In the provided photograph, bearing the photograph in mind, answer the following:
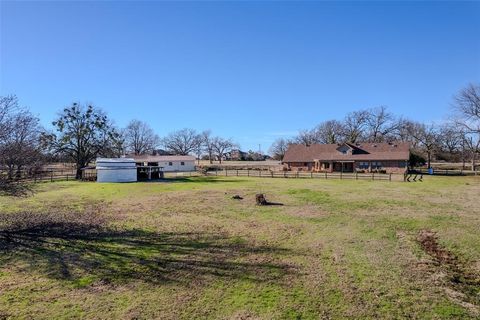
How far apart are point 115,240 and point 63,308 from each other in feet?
16.8

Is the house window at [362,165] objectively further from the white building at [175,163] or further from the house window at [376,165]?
the white building at [175,163]

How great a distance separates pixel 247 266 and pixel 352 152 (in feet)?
160

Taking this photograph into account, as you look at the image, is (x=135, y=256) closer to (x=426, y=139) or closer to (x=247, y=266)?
(x=247, y=266)

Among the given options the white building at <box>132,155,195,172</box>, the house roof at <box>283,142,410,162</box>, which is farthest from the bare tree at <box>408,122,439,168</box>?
the white building at <box>132,155,195,172</box>

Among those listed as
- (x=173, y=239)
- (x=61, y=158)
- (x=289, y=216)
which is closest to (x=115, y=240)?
(x=173, y=239)

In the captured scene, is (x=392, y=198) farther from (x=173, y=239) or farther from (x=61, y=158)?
(x=61, y=158)

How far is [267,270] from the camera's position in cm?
834

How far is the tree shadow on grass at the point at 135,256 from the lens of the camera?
812 cm

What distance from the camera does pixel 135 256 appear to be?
376 inches

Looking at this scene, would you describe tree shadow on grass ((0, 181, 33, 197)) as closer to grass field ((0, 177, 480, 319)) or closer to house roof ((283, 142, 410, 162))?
grass field ((0, 177, 480, 319))

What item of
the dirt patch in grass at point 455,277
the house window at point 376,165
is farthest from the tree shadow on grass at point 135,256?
the house window at point 376,165

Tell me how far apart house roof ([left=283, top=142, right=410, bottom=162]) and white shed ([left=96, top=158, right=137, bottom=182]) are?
29.0 m

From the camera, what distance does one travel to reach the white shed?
3900 cm

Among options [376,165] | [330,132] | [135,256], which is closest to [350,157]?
[376,165]
